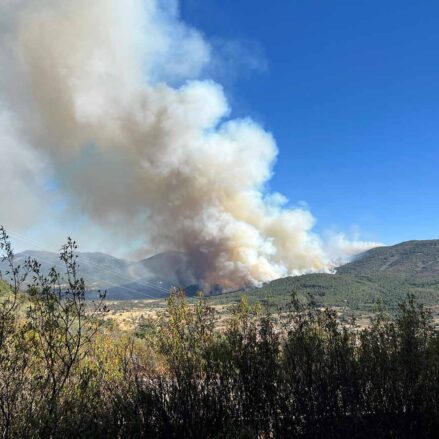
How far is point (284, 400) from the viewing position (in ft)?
38.0

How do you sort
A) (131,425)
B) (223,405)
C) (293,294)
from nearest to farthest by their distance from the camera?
(131,425) → (223,405) → (293,294)

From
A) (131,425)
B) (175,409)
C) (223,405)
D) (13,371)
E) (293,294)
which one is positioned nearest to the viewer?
(13,371)

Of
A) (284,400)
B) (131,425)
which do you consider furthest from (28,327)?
(284,400)

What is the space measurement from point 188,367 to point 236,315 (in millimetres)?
2422

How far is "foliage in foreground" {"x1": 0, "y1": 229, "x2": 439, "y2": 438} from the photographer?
9.84m

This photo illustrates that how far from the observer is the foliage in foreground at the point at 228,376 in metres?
9.84

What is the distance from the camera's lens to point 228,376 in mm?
12055

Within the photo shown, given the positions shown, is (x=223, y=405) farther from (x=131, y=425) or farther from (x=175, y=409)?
(x=131, y=425)

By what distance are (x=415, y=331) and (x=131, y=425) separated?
905 cm

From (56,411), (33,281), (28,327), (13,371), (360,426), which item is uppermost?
(33,281)

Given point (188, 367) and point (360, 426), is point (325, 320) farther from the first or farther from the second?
point (188, 367)

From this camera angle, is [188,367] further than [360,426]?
Yes

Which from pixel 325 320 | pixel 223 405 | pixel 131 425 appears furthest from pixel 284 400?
pixel 131 425

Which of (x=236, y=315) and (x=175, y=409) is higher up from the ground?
(x=236, y=315)
